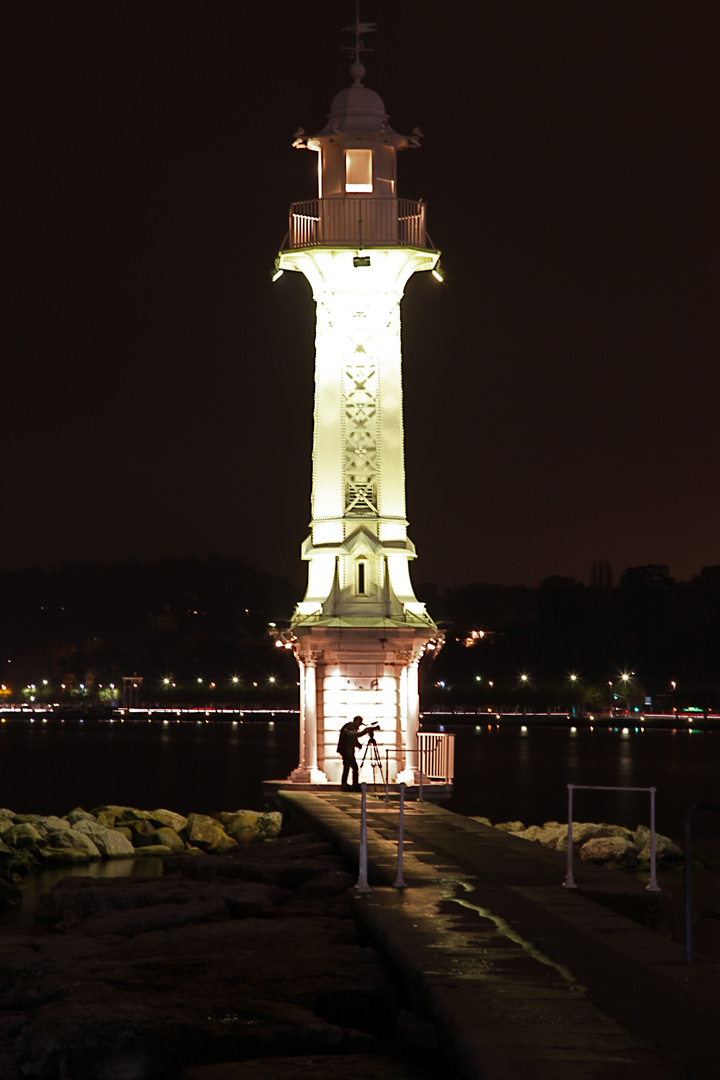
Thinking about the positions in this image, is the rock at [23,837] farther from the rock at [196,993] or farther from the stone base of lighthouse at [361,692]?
the rock at [196,993]

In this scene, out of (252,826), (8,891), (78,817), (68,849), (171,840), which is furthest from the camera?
(78,817)

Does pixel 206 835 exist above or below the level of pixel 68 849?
above

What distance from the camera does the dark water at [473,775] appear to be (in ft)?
174

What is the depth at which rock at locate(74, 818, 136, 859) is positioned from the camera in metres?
31.0

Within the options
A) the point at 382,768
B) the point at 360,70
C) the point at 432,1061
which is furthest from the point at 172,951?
the point at 360,70

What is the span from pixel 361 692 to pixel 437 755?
1901mm

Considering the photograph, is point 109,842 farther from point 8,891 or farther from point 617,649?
point 617,649

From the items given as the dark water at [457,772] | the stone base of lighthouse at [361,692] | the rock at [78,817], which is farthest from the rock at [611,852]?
the dark water at [457,772]

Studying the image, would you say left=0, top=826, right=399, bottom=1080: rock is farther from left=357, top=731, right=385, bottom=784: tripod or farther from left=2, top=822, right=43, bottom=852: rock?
left=2, top=822, right=43, bottom=852: rock

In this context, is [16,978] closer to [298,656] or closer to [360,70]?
[298,656]

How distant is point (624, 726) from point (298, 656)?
510 feet

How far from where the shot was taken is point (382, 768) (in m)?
29.5

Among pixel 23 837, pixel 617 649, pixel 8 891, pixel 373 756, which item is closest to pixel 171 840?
pixel 23 837

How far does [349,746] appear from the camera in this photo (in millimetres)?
26812
